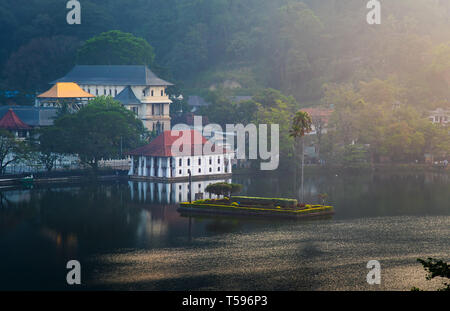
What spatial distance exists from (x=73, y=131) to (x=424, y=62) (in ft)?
263

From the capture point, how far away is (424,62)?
183875mm

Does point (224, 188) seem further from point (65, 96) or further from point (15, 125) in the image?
point (65, 96)

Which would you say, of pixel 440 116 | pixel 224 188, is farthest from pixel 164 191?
pixel 440 116

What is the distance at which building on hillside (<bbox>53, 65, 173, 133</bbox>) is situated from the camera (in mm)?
158750

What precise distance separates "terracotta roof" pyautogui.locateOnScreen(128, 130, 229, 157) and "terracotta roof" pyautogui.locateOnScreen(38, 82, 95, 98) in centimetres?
2661

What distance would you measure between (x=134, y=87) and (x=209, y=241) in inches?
3200

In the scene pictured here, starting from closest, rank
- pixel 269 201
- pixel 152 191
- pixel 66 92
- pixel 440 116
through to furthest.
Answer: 1. pixel 269 201
2. pixel 152 191
3. pixel 66 92
4. pixel 440 116

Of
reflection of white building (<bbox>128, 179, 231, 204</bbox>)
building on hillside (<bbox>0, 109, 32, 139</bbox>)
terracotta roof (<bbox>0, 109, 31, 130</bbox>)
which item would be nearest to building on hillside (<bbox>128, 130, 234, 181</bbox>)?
reflection of white building (<bbox>128, 179, 231, 204</bbox>)

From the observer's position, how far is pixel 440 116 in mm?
Result: 164375

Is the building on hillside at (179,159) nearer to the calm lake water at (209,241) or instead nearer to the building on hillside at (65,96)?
the calm lake water at (209,241)

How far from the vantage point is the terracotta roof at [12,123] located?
13812 centimetres

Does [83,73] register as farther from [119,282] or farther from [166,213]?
[119,282]

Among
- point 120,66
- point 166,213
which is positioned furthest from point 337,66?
point 166,213

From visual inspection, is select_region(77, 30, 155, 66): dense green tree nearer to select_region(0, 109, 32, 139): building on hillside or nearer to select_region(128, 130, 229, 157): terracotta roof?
select_region(0, 109, 32, 139): building on hillside
